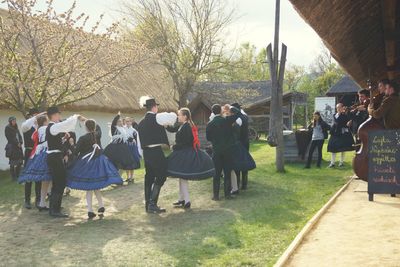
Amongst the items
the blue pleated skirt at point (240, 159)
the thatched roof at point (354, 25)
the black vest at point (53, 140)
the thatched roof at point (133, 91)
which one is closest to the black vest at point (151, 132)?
the black vest at point (53, 140)

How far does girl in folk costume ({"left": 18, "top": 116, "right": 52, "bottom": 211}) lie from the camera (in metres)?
8.57

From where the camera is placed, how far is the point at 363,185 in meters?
9.88

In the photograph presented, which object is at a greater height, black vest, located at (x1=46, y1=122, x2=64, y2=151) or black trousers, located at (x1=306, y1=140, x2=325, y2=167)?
black vest, located at (x1=46, y1=122, x2=64, y2=151)

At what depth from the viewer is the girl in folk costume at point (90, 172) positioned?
7.98 metres

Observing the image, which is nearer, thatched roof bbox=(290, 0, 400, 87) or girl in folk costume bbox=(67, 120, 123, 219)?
thatched roof bbox=(290, 0, 400, 87)

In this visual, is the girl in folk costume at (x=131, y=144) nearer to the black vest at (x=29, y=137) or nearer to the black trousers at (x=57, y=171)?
the black vest at (x=29, y=137)

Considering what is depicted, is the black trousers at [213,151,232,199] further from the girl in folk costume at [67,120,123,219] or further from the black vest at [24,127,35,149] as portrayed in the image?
the black vest at [24,127,35,149]

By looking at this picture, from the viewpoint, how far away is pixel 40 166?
8625 mm

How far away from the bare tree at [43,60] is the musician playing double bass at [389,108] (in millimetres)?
8743

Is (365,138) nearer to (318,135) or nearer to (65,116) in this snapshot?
(318,135)

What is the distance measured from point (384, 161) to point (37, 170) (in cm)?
558

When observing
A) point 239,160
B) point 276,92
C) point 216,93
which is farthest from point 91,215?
point 216,93

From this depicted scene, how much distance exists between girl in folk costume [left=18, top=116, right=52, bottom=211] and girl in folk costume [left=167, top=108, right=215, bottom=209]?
2139 millimetres

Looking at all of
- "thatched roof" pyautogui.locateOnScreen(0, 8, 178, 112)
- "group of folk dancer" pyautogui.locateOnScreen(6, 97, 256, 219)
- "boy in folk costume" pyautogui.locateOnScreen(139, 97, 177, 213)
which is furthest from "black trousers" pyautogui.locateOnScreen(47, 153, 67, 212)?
"thatched roof" pyautogui.locateOnScreen(0, 8, 178, 112)
